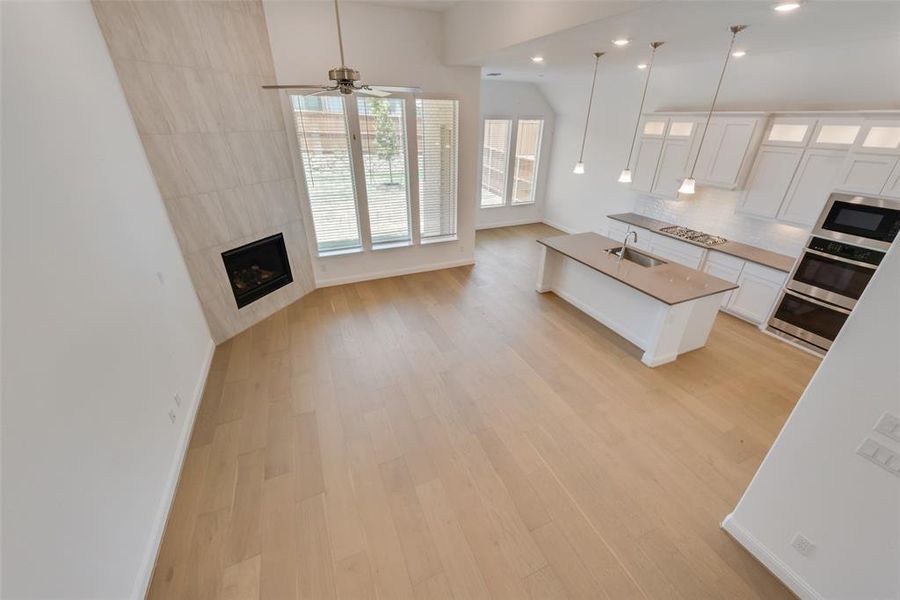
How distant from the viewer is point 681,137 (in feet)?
15.9

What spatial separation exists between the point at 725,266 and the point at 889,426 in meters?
3.59

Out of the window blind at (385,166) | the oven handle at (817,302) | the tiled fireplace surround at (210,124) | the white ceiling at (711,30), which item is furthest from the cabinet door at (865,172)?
the tiled fireplace surround at (210,124)

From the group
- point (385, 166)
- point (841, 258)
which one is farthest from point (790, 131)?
point (385, 166)

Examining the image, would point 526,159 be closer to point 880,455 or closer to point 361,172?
point 361,172

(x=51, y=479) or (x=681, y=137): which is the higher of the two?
(x=681, y=137)

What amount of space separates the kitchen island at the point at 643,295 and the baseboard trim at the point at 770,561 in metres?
1.72

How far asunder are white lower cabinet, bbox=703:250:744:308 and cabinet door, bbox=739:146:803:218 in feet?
1.93

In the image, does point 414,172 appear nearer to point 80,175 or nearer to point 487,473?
point 80,175

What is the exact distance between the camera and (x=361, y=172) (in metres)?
4.78

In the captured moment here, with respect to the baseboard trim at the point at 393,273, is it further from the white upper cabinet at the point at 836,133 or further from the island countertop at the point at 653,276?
the white upper cabinet at the point at 836,133

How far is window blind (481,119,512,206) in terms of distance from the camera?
728 cm

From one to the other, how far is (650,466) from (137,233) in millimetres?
4173

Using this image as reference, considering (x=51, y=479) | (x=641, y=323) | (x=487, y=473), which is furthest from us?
(x=641, y=323)

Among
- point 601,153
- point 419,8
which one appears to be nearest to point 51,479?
point 419,8
